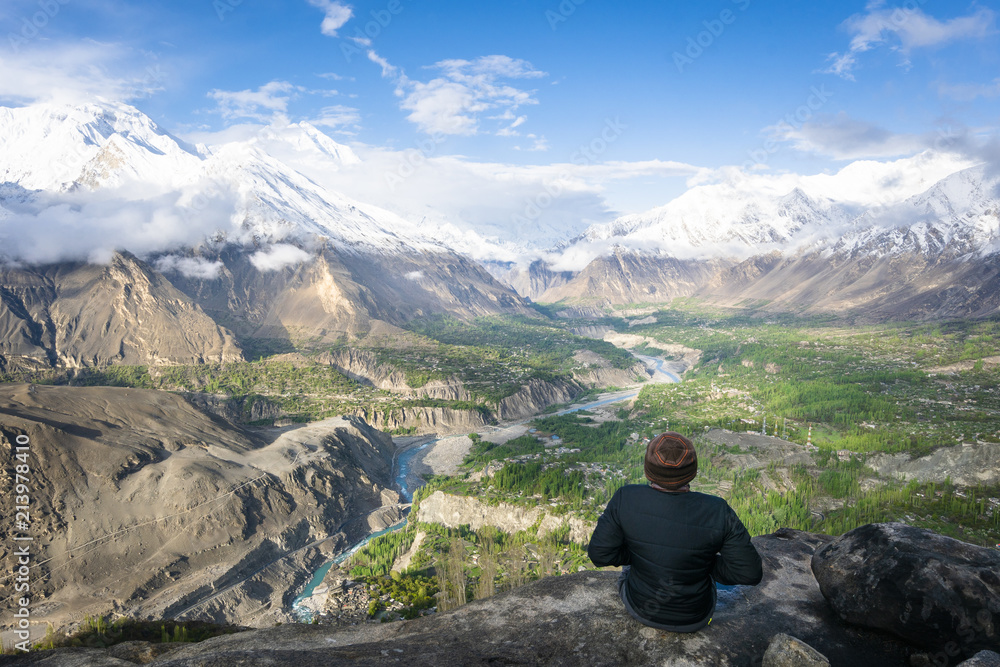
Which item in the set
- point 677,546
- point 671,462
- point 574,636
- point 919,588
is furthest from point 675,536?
point 919,588

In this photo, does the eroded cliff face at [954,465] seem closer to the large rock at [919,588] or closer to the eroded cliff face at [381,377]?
the large rock at [919,588]

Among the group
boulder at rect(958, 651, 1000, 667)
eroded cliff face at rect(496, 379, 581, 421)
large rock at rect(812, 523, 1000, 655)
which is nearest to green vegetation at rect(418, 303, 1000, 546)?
eroded cliff face at rect(496, 379, 581, 421)

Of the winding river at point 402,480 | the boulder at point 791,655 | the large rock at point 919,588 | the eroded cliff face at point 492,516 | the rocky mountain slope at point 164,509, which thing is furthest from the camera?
the eroded cliff face at point 492,516

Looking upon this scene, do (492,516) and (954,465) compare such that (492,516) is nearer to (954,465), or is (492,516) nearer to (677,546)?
(954,465)

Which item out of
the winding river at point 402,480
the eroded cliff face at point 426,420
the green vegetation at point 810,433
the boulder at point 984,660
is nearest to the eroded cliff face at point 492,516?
the green vegetation at point 810,433

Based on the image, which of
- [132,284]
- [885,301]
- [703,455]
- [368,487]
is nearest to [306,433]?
[368,487]

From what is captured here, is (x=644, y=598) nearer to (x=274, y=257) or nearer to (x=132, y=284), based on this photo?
(x=132, y=284)
